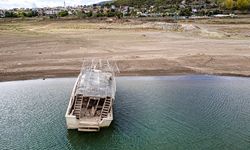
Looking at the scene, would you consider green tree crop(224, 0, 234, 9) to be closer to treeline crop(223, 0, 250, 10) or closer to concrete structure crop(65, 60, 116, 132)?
treeline crop(223, 0, 250, 10)

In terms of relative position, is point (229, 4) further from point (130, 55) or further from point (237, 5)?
point (130, 55)

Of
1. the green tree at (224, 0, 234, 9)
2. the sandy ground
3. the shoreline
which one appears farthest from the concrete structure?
the green tree at (224, 0, 234, 9)

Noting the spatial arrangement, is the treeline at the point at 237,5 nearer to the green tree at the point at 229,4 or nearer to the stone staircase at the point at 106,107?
the green tree at the point at 229,4

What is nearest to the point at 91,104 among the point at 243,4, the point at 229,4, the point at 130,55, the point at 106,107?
the point at 106,107

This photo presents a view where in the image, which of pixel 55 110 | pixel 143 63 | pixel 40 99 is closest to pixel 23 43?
pixel 143 63

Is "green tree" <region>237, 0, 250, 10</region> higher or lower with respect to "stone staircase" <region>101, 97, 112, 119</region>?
higher

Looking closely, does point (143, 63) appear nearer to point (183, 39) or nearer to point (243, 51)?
point (243, 51)

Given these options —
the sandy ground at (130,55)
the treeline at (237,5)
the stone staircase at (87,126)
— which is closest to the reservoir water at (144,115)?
the stone staircase at (87,126)
